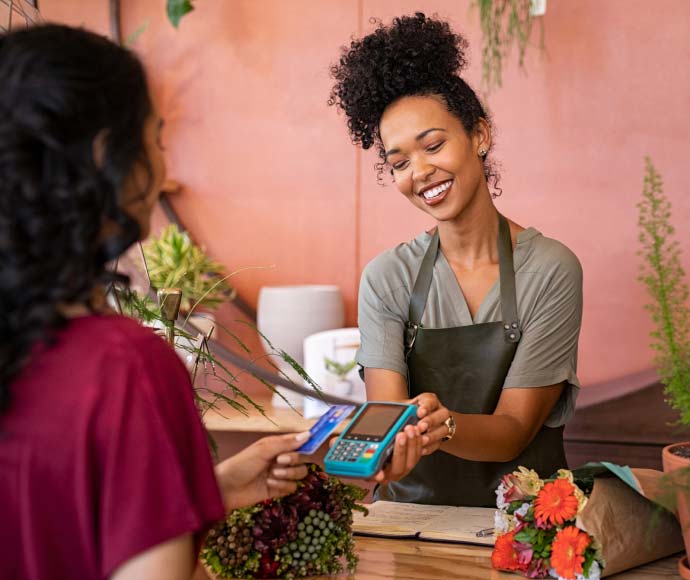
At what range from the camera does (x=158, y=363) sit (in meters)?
0.76

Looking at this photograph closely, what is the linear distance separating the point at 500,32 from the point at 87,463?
7.96 ft

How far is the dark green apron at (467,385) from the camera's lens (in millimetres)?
1855

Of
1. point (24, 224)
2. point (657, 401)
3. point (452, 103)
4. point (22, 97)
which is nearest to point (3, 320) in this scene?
point (24, 224)

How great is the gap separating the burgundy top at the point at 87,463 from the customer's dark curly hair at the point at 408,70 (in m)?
1.27

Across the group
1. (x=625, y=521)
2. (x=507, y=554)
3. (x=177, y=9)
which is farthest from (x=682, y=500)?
(x=177, y=9)

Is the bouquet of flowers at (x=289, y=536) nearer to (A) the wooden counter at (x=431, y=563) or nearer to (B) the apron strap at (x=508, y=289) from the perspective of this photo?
A: (A) the wooden counter at (x=431, y=563)

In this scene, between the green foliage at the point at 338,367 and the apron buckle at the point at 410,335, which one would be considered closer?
the apron buckle at the point at 410,335

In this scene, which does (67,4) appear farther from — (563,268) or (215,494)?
Result: (215,494)

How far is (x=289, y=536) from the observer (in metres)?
1.20

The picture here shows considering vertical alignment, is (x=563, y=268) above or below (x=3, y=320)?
below

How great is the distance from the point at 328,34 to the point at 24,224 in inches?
99.3

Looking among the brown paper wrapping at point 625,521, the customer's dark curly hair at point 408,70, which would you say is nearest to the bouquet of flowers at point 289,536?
the brown paper wrapping at point 625,521

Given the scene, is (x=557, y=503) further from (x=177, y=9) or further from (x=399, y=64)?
(x=177, y=9)

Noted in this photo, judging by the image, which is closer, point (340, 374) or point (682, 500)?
point (682, 500)
